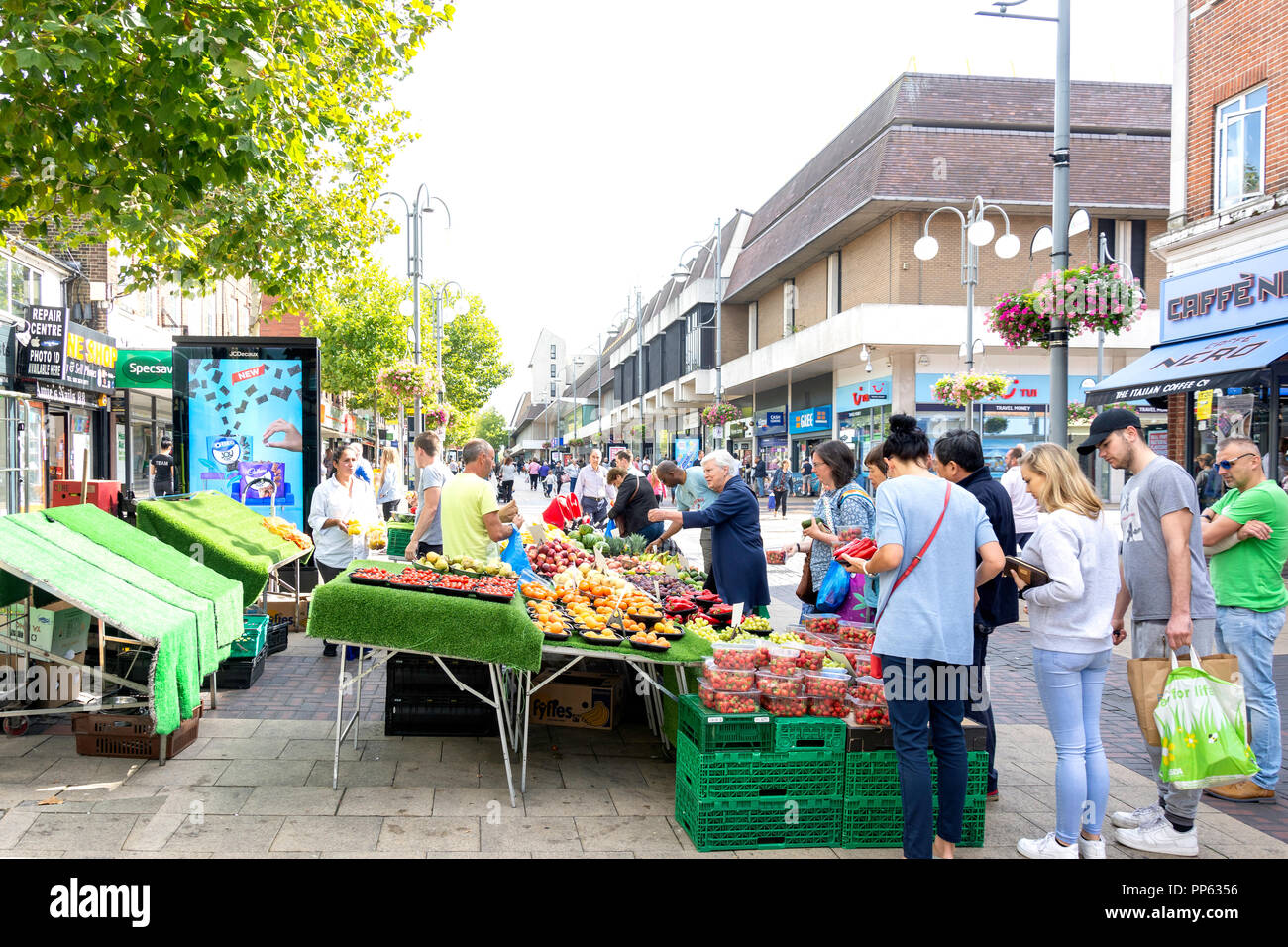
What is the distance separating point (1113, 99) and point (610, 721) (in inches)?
1228

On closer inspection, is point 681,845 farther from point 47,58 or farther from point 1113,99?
point 1113,99

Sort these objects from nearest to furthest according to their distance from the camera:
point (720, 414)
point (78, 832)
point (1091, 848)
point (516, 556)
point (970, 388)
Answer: point (1091, 848) < point (78, 832) < point (516, 556) < point (970, 388) < point (720, 414)

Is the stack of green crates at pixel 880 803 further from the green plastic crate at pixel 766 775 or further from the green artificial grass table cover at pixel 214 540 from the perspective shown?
the green artificial grass table cover at pixel 214 540

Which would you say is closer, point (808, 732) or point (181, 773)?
point (808, 732)

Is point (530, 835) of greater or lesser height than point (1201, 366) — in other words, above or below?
below

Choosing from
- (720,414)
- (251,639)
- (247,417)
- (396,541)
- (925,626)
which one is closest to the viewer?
(925,626)

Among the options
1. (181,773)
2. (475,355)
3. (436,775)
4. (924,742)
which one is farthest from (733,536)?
(475,355)

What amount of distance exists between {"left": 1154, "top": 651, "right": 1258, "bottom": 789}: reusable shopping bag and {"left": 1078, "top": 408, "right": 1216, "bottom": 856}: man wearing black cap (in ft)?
0.80

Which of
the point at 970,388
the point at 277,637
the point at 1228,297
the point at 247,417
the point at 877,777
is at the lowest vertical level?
the point at 277,637

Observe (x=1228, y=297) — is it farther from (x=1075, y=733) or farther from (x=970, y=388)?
(x=1075, y=733)

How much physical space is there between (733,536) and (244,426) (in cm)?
667

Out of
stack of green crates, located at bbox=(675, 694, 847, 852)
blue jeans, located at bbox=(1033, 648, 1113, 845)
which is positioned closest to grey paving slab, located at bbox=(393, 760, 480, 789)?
stack of green crates, located at bbox=(675, 694, 847, 852)

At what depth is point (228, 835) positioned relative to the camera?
168 inches
